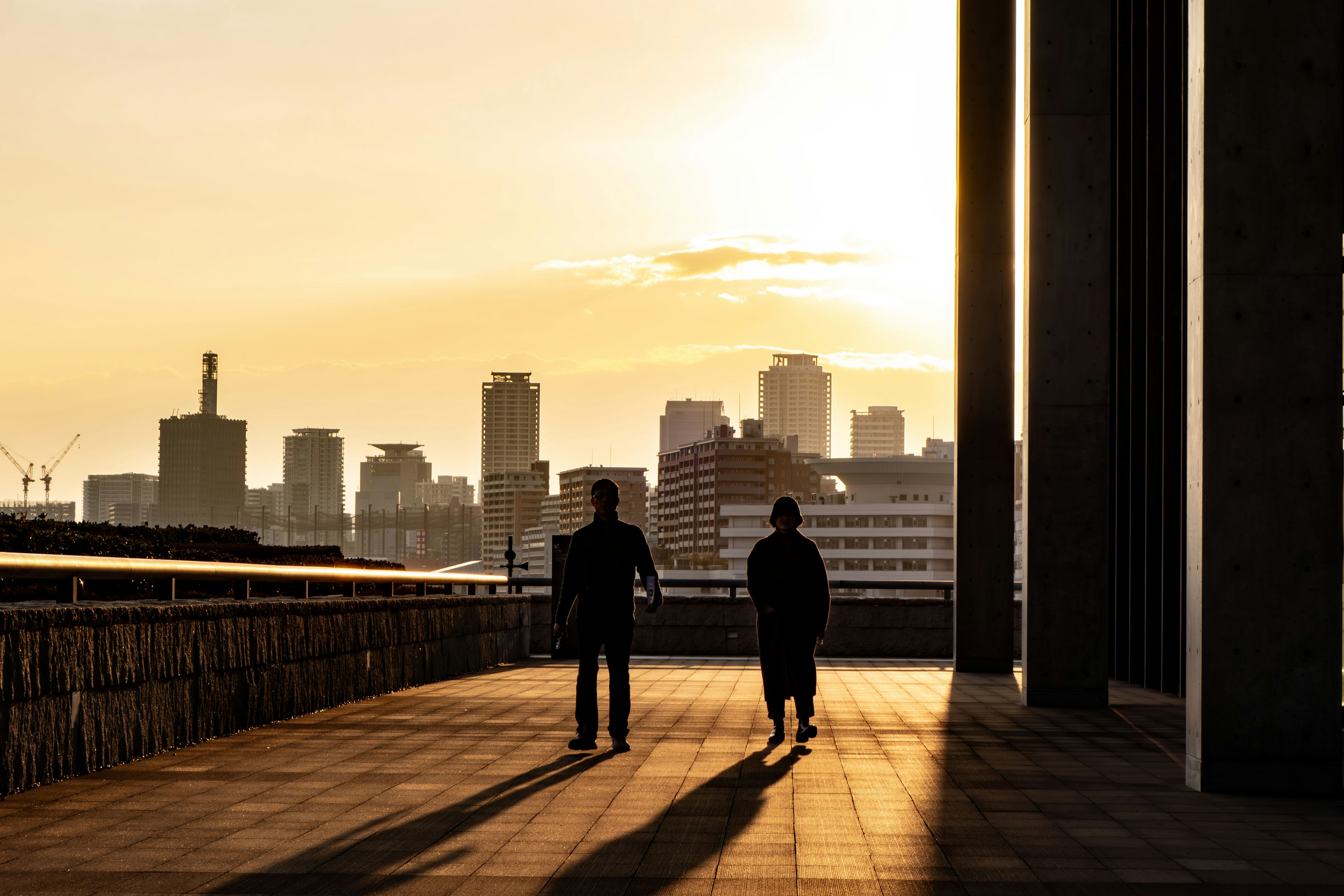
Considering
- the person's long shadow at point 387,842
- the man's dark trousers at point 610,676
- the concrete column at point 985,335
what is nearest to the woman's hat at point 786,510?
the man's dark trousers at point 610,676

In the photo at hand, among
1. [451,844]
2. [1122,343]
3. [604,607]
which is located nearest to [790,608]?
[604,607]

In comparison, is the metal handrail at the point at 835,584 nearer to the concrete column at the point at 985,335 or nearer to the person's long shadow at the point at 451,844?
the concrete column at the point at 985,335

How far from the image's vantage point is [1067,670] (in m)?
13.4

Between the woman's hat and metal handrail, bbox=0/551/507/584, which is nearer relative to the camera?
metal handrail, bbox=0/551/507/584

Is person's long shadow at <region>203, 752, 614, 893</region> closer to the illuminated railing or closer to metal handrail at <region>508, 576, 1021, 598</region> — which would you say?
the illuminated railing

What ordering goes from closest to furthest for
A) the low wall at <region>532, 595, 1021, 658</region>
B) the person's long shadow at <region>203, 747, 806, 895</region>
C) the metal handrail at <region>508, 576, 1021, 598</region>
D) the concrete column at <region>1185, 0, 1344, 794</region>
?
the person's long shadow at <region>203, 747, 806, 895</region> < the concrete column at <region>1185, 0, 1344, 794</region> < the metal handrail at <region>508, 576, 1021, 598</region> < the low wall at <region>532, 595, 1021, 658</region>

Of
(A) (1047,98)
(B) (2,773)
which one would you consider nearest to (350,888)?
(B) (2,773)

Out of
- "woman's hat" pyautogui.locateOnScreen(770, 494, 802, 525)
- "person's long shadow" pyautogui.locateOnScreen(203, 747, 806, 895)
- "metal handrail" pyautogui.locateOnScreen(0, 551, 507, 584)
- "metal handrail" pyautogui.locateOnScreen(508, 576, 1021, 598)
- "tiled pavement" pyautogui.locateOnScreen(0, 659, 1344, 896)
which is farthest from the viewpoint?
"metal handrail" pyautogui.locateOnScreen(508, 576, 1021, 598)

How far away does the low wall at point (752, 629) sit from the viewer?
69.5 feet

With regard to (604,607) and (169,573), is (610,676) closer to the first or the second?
(604,607)

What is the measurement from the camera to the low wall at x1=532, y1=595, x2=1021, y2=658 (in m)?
21.2

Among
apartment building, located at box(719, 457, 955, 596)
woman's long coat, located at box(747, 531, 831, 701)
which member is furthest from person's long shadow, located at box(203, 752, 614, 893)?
apartment building, located at box(719, 457, 955, 596)

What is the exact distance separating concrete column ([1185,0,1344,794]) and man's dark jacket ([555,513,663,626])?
3513 millimetres

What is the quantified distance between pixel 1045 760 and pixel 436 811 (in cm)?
427
